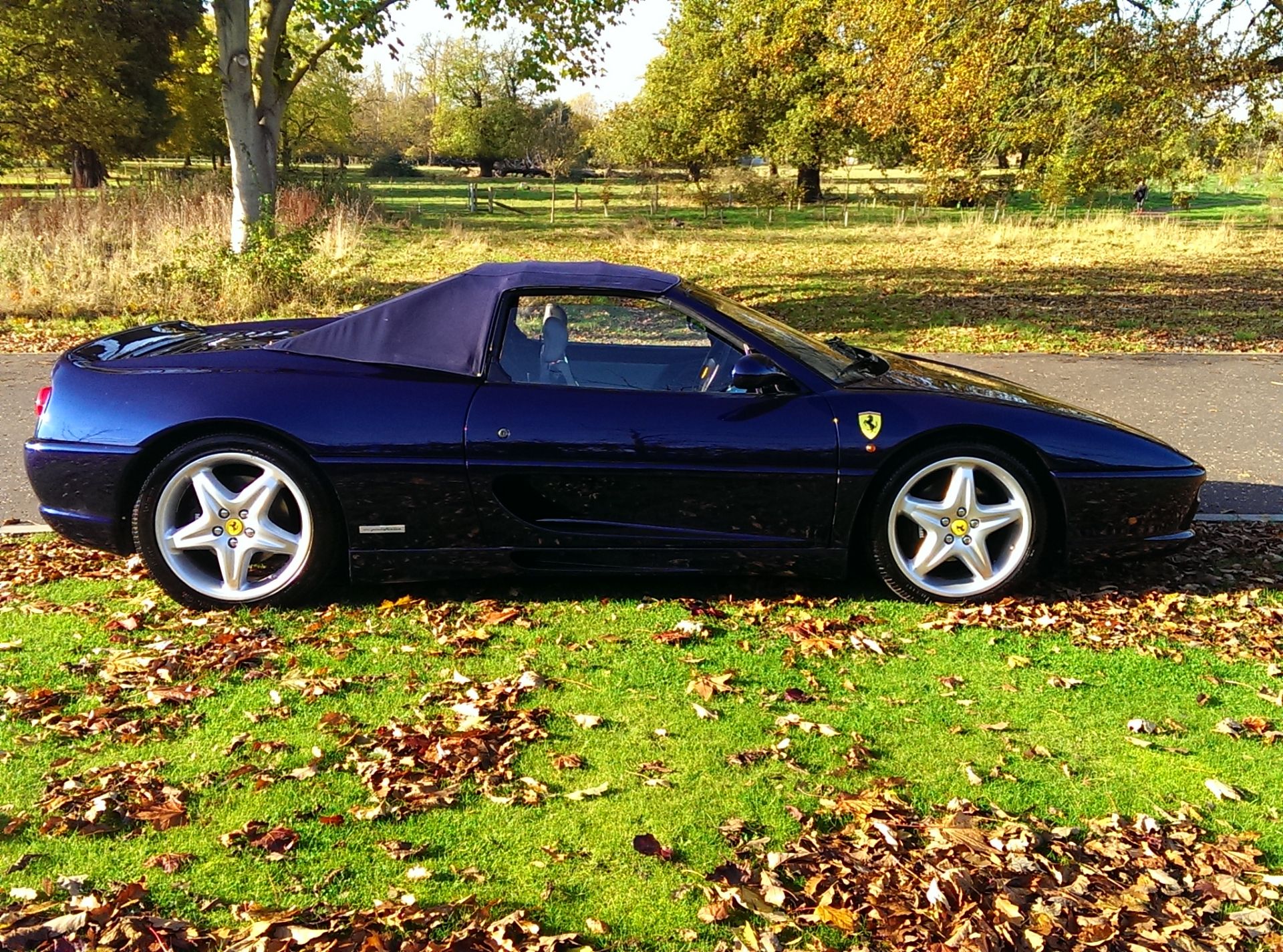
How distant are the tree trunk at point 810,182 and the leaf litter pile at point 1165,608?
38.8 m

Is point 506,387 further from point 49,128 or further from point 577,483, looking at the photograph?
point 49,128

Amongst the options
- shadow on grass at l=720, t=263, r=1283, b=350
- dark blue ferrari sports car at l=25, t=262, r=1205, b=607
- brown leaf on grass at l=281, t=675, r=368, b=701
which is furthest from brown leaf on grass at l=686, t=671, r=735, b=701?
shadow on grass at l=720, t=263, r=1283, b=350

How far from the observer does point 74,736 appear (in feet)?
10.3

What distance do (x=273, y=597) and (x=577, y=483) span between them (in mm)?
1361

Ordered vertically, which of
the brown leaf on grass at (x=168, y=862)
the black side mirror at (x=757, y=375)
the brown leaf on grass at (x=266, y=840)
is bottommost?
the brown leaf on grass at (x=168, y=862)

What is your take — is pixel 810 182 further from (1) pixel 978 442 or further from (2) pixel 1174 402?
(1) pixel 978 442

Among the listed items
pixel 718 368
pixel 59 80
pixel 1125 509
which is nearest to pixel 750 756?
pixel 718 368

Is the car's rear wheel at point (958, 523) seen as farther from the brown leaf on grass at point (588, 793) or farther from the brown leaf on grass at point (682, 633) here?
the brown leaf on grass at point (588, 793)

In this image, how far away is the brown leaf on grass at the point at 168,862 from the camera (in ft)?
8.25

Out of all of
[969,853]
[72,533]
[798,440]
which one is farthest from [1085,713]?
[72,533]

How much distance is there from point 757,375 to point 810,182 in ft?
134

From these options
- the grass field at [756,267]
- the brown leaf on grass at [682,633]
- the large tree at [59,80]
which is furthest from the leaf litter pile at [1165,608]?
the large tree at [59,80]

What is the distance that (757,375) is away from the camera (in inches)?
163

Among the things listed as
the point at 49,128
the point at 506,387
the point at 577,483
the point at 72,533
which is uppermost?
the point at 49,128
